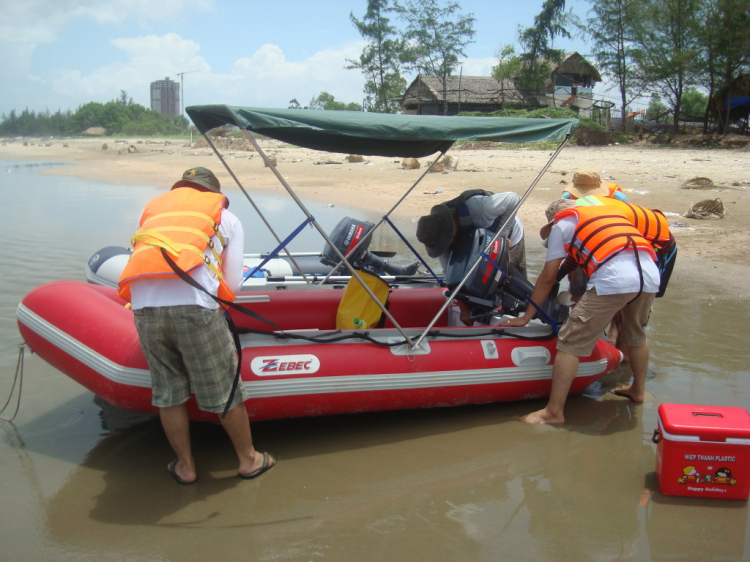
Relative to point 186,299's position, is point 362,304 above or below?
below

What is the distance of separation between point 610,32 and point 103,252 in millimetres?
25418

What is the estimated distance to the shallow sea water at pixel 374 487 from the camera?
2.48 meters

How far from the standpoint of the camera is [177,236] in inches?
98.7

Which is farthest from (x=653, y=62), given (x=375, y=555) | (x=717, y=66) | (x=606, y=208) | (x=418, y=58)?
(x=375, y=555)

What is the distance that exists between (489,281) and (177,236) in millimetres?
2013

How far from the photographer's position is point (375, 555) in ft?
7.92

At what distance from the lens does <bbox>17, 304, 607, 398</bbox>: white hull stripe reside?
2929 millimetres

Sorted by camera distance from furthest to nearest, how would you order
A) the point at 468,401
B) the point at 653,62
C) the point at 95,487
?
the point at 653,62 < the point at 468,401 < the point at 95,487

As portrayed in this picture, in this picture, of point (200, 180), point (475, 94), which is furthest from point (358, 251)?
point (475, 94)

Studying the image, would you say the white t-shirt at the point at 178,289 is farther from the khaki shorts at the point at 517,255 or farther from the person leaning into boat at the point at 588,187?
the khaki shorts at the point at 517,255

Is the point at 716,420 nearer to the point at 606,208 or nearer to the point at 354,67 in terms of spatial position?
the point at 606,208

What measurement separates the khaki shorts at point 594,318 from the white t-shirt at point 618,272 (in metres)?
0.06

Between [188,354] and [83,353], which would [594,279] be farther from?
[83,353]

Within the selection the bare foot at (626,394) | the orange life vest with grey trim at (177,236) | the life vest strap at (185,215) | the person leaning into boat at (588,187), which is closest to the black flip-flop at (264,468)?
the orange life vest with grey trim at (177,236)
